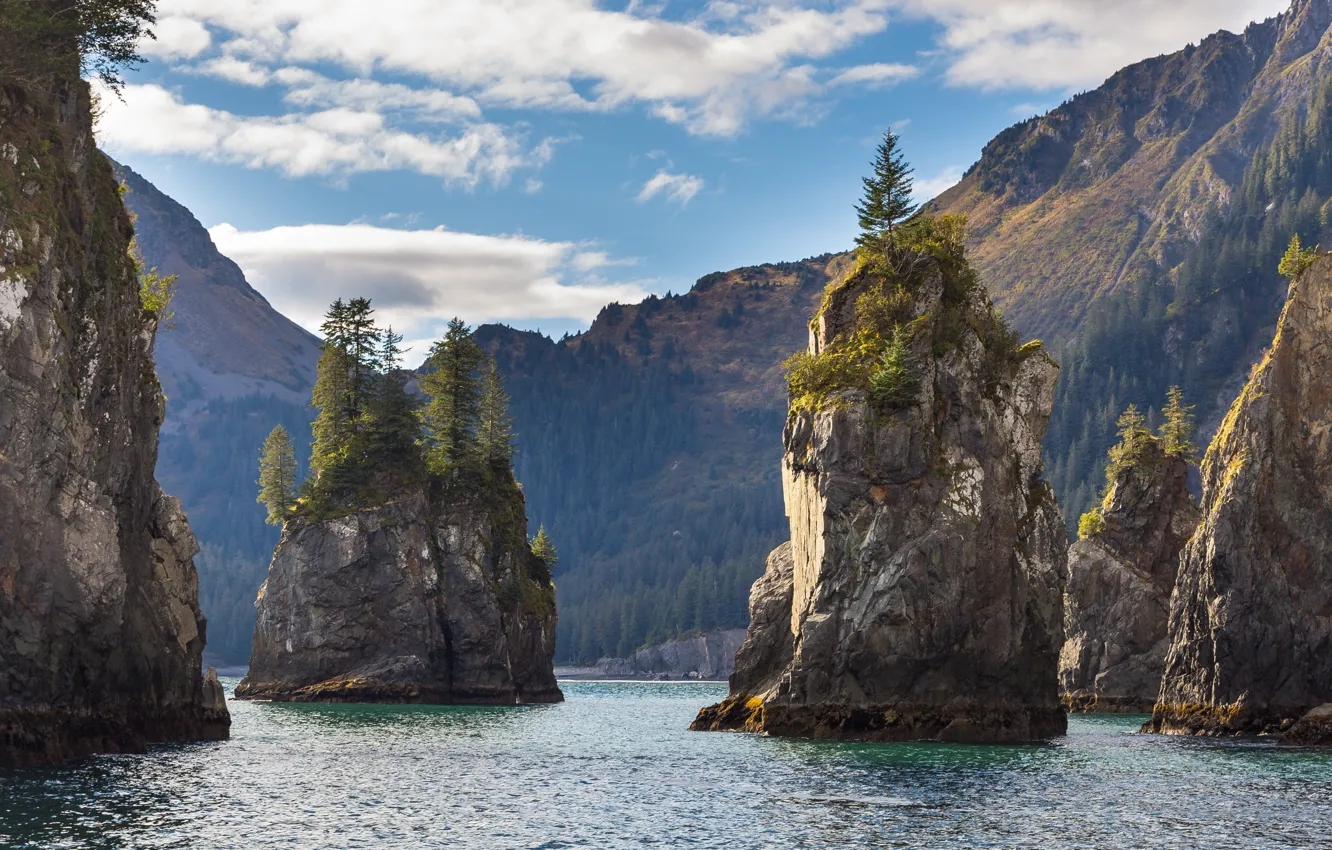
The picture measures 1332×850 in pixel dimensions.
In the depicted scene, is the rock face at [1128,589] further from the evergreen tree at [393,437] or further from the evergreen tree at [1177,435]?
the evergreen tree at [393,437]

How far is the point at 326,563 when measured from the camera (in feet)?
411

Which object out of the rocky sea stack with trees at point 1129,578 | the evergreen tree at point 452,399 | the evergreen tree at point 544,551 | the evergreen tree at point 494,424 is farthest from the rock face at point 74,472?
the rocky sea stack with trees at point 1129,578

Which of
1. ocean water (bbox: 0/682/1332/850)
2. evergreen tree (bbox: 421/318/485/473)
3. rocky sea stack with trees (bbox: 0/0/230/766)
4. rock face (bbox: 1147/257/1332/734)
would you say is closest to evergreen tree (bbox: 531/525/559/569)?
evergreen tree (bbox: 421/318/485/473)

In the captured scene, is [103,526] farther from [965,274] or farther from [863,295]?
[965,274]

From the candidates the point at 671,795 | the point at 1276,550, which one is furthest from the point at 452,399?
the point at 671,795

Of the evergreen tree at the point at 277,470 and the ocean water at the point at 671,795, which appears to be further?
the evergreen tree at the point at 277,470

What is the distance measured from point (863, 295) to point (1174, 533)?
60.3 meters

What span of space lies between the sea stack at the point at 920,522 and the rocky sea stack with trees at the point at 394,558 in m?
44.2

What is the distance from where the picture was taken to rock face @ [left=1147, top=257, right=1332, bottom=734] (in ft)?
276

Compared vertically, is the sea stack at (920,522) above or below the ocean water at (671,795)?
above

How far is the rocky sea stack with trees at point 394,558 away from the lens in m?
125

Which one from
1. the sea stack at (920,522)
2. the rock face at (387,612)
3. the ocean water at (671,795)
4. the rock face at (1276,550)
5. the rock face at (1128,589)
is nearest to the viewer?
the ocean water at (671,795)

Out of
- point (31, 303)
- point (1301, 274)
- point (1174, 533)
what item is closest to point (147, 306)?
point (31, 303)

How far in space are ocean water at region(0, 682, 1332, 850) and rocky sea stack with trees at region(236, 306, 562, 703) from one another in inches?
1590
